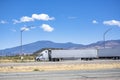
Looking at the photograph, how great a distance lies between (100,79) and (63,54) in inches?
2552

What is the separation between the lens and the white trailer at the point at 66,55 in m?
83.3

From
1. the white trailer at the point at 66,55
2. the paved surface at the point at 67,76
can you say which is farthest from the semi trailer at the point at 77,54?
the paved surface at the point at 67,76

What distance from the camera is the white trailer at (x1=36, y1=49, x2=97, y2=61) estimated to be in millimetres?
83312

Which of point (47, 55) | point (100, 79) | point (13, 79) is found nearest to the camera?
point (100, 79)

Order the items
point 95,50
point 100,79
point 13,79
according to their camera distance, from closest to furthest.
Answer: point 100,79 < point 13,79 < point 95,50

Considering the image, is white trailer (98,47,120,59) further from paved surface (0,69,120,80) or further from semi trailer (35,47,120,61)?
paved surface (0,69,120,80)

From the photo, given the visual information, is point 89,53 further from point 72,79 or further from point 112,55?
point 72,79

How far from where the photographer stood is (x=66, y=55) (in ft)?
282

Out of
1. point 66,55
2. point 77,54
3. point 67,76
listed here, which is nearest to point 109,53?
point 77,54

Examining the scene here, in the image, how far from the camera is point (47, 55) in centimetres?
8350

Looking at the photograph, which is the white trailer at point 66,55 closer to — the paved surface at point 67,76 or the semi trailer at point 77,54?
the semi trailer at point 77,54

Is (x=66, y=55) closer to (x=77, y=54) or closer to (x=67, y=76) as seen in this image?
(x=77, y=54)

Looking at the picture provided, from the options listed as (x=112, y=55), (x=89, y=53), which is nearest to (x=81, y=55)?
(x=89, y=53)

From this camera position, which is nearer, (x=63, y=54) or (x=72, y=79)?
(x=72, y=79)
